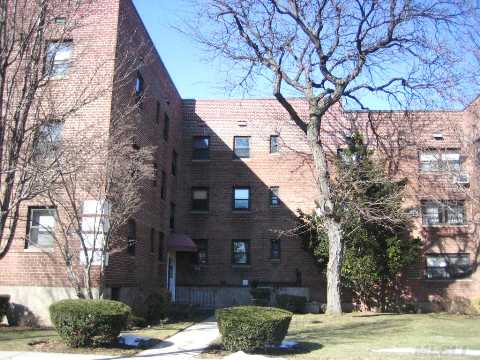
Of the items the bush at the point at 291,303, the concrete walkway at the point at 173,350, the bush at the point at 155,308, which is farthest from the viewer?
the bush at the point at 291,303

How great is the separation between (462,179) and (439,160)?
1.63m

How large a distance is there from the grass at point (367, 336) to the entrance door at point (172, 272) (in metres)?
10.0

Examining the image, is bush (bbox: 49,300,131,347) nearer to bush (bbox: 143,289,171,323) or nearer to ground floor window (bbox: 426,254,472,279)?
bush (bbox: 143,289,171,323)

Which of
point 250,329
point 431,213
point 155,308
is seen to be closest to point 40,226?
point 155,308

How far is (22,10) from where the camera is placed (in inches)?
405

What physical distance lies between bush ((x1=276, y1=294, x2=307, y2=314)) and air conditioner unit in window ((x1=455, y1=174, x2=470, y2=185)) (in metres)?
8.55

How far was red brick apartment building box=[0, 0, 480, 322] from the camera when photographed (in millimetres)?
26203

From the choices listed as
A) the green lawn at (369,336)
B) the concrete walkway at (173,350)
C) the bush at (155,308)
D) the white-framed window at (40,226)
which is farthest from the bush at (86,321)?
the bush at (155,308)

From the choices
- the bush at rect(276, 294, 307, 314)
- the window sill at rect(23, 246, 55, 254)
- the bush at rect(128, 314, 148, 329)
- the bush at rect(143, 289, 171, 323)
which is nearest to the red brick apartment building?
the bush at rect(276, 294, 307, 314)

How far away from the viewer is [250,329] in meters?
11.3

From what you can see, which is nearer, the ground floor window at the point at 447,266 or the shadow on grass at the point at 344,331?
the shadow on grass at the point at 344,331

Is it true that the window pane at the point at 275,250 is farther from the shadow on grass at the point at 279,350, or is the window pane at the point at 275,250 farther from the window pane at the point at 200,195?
the shadow on grass at the point at 279,350

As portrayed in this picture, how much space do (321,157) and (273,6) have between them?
20.5 feet

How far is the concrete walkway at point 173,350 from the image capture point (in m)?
10.9
